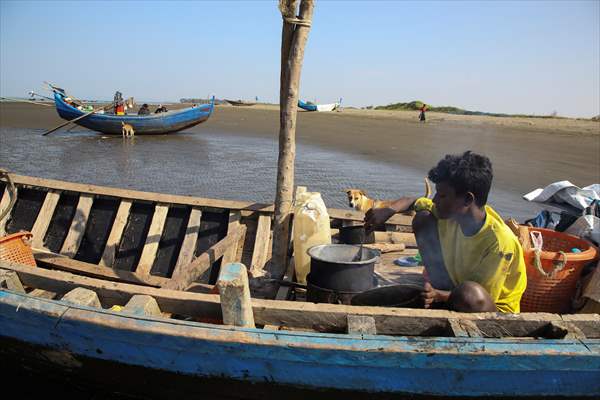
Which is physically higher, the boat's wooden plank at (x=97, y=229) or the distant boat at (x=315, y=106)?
the distant boat at (x=315, y=106)

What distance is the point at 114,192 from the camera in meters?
4.57

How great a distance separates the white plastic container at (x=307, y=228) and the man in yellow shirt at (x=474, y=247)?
1.00 metres

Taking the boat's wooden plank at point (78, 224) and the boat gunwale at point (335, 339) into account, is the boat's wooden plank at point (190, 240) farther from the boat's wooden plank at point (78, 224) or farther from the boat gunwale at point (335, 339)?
the boat gunwale at point (335, 339)

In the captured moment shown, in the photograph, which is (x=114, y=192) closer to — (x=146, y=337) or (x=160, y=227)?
(x=160, y=227)

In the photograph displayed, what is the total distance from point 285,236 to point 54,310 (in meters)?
1.77

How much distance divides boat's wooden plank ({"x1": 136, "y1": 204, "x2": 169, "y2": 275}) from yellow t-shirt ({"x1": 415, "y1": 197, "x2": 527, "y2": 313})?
2.79 metres

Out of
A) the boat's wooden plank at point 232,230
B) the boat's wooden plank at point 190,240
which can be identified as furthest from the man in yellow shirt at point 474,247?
the boat's wooden plank at point 190,240

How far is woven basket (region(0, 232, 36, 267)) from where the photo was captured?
11.4ft

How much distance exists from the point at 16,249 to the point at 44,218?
1106 mm

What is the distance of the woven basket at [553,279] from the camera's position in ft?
9.57

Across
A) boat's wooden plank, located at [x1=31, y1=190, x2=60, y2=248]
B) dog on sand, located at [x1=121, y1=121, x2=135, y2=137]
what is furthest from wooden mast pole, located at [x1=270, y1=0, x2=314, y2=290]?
dog on sand, located at [x1=121, y1=121, x2=135, y2=137]

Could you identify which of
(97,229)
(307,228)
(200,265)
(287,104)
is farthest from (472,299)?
(97,229)

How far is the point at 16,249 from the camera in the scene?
3.62 m

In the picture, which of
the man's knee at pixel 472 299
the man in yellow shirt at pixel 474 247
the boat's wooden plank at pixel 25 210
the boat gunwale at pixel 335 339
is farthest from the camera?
the boat's wooden plank at pixel 25 210
